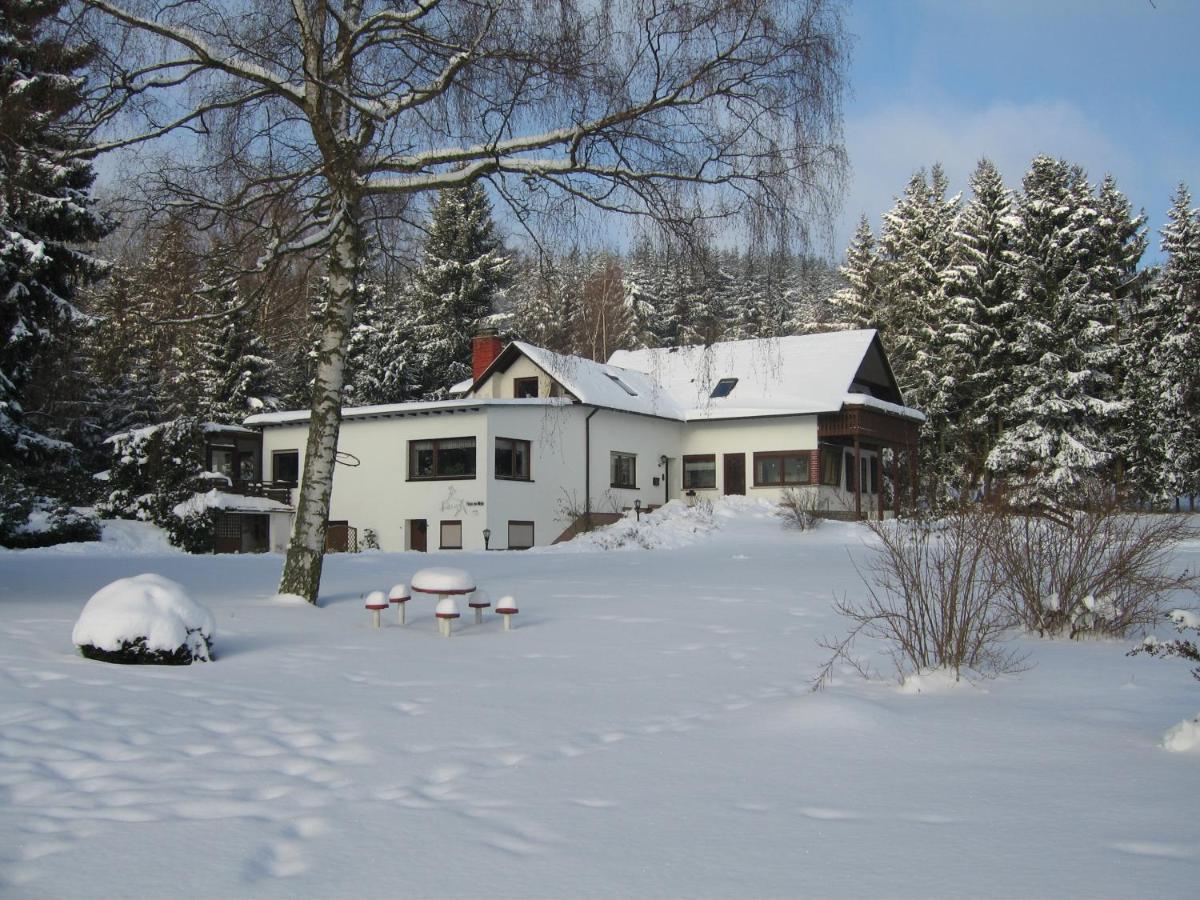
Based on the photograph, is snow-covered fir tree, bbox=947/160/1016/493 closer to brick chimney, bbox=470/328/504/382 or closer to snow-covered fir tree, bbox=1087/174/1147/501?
snow-covered fir tree, bbox=1087/174/1147/501

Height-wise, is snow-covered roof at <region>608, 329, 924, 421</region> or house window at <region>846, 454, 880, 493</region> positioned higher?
snow-covered roof at <region>608, 329, 924, 421</region>

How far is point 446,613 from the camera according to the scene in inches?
384

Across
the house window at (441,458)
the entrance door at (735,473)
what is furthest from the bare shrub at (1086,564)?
the entrance door at (735,473)

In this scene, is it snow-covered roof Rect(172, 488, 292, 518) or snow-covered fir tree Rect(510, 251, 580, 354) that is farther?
snow-covered roof Rect(172, 488, 292, 518)

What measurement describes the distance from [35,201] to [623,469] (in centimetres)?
2302

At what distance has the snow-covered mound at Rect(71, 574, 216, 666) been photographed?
7.38 metres

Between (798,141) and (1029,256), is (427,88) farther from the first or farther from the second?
(1029,256)

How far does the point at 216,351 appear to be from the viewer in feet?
127

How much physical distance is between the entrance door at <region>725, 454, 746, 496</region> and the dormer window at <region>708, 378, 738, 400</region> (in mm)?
2274

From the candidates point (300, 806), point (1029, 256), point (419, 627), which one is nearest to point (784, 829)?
point (300, 806)

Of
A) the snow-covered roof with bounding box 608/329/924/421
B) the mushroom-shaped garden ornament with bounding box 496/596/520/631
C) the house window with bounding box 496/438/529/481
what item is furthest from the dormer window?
the mushroom-shaped garden ornament with bounding box 496/596/520/631

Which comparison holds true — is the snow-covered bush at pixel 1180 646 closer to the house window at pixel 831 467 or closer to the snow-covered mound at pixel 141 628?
the snow-covered mound at pixel 141 628

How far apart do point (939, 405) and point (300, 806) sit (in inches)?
1502

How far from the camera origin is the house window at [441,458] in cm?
2864
